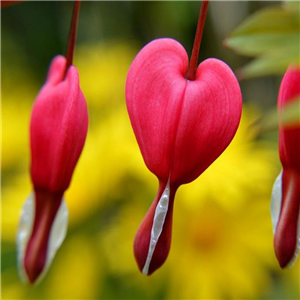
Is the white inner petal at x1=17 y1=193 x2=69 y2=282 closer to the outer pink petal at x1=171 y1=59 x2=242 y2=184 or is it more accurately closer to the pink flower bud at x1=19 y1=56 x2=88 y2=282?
the pink flower bud at x1=19 y1=56 x2=88 y2=282

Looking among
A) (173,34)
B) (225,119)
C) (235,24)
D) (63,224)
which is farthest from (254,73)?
(173,34)

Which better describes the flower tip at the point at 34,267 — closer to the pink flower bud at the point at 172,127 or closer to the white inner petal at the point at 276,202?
the pink flower bud at the point at 172,127

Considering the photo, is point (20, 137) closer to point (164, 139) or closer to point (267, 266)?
point (267, 266)

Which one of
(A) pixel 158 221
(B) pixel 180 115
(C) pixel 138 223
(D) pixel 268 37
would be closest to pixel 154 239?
(A) pixel 158 221

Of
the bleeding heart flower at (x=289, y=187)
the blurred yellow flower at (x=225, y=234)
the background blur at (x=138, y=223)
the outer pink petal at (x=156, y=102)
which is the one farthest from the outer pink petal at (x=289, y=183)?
the blurred yellow flower at (x=225, y=234)

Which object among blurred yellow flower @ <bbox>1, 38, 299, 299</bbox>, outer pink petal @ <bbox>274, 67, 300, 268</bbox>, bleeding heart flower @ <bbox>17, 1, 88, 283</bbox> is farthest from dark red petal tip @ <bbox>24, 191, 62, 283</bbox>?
blurred yellow flower @ <bbox>1, 38, 299, 299</bbox>
